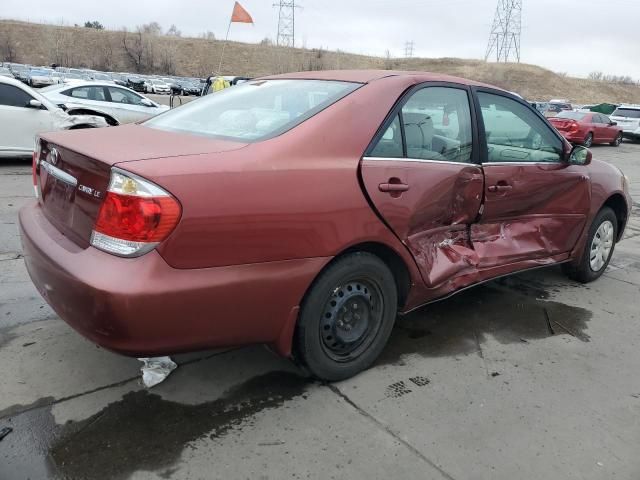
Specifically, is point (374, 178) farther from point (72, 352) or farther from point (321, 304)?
point (72, 352)

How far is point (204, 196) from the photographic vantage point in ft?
7.36

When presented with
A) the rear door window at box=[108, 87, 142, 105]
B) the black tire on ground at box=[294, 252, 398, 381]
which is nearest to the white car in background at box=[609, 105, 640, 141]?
the rear door window at box=[108, 87, 142, 105]

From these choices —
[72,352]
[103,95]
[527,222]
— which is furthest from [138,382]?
[103,95]

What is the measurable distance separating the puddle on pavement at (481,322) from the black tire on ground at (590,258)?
36cm

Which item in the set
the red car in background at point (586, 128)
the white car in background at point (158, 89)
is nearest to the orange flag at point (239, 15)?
the red car in background at point (586, 128)

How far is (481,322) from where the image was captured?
3.90 m

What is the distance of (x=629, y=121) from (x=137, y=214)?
2751cm

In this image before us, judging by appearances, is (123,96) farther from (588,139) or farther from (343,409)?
(588,139)

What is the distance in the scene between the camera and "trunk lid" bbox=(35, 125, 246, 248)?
2.36 metres

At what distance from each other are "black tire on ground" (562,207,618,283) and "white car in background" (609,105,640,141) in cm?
2308

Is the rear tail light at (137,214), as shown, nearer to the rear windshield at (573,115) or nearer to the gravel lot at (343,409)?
the gravel lot at (343,409)

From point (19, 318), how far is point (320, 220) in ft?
7.49

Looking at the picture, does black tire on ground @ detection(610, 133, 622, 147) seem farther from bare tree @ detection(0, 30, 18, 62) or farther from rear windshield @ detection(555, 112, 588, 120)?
bare tree @ detection(0, 30, 18, 62)

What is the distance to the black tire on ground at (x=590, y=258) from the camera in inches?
183
